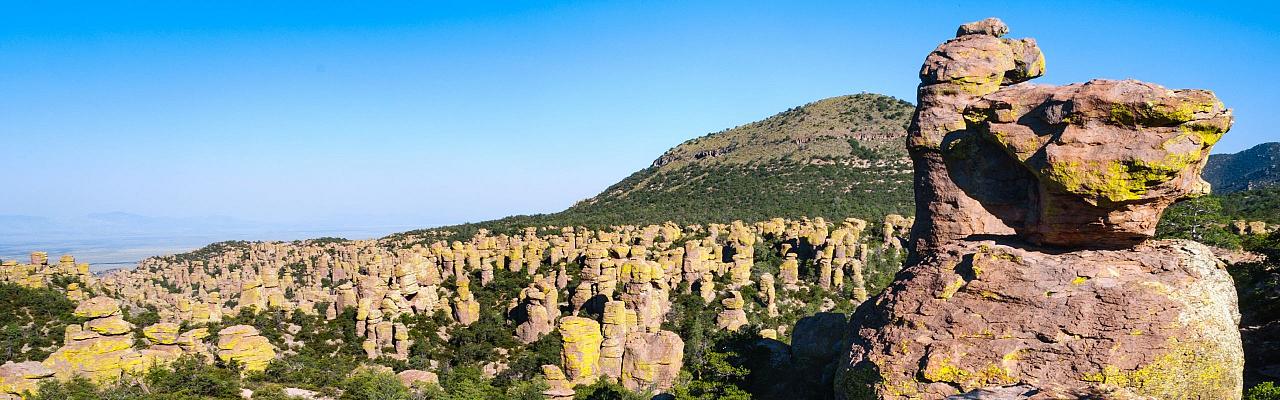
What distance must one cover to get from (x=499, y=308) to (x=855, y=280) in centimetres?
2943

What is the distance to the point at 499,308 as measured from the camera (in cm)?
4488

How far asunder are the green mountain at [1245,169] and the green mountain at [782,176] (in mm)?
56246

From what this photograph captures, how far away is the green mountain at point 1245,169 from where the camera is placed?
10631 centimetres

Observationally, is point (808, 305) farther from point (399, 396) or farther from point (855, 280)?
point (399, 396)

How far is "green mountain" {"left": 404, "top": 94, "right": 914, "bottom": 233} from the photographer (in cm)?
8931

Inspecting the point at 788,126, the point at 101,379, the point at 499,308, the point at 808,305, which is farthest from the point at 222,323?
the point at 788,126

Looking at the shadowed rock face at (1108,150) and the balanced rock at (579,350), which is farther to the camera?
the balanced rock at (579,350)

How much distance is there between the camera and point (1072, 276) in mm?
12102

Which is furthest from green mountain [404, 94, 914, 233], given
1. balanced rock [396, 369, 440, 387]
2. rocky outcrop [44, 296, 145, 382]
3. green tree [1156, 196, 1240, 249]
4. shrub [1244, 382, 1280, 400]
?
Result: shrub [1244, 382, 1280, 400]

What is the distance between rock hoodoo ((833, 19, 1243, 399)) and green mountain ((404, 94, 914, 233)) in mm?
66906

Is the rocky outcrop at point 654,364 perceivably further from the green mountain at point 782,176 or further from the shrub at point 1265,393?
the green mountain at point 782,176

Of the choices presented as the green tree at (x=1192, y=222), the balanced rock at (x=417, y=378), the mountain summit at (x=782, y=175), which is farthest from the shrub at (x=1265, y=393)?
the mountain summit at (x=782, y=175)

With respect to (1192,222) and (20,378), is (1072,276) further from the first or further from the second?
(20,378)

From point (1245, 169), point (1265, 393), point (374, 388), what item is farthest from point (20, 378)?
point (1245, 169)
